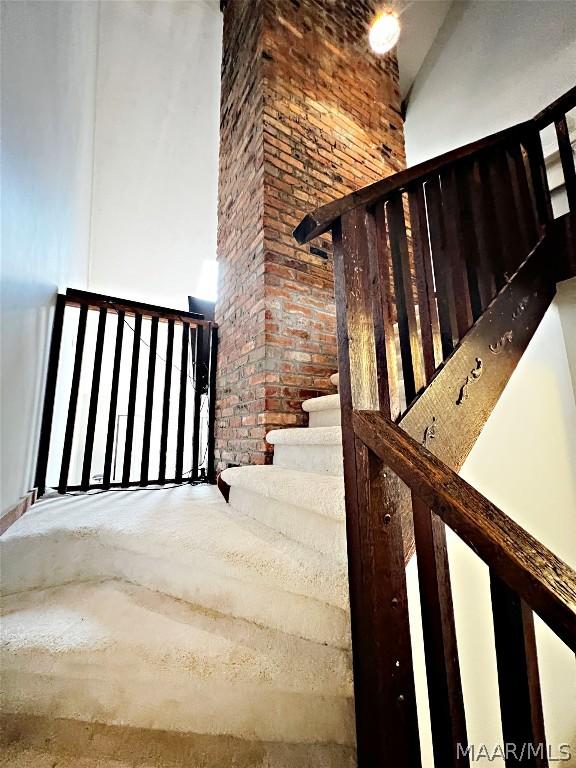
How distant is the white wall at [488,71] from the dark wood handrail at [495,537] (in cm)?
338

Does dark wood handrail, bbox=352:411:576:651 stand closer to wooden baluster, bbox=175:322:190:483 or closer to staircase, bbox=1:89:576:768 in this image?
staircase, bbox=1:89:576:768

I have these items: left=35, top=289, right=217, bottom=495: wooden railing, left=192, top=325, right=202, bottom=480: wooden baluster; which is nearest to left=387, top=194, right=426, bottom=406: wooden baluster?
left=35, top=289, right=217, bottom=495: wooden railing

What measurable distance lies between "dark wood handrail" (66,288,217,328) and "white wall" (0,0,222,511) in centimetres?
→ 12

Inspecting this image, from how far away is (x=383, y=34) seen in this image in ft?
10.5

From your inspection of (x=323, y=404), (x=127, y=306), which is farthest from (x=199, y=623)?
(x=127, y=306)

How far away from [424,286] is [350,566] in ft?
2.98

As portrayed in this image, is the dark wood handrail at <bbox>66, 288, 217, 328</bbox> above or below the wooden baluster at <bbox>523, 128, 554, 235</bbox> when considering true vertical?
below

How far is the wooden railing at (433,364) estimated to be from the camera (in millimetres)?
684

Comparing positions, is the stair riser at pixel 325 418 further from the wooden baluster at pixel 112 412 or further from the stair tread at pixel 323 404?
the wooden baluster at pixel 112 412

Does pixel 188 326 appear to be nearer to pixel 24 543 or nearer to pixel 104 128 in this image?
pixel 24 543

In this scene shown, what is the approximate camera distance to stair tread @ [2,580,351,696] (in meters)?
0.86

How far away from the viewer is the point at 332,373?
2250 mm

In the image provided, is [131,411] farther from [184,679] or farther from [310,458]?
[184,679]

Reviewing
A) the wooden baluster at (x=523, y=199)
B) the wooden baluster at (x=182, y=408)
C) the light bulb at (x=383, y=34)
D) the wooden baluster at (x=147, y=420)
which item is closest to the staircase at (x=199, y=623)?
the wooden baluster at (x=147, y=420)
